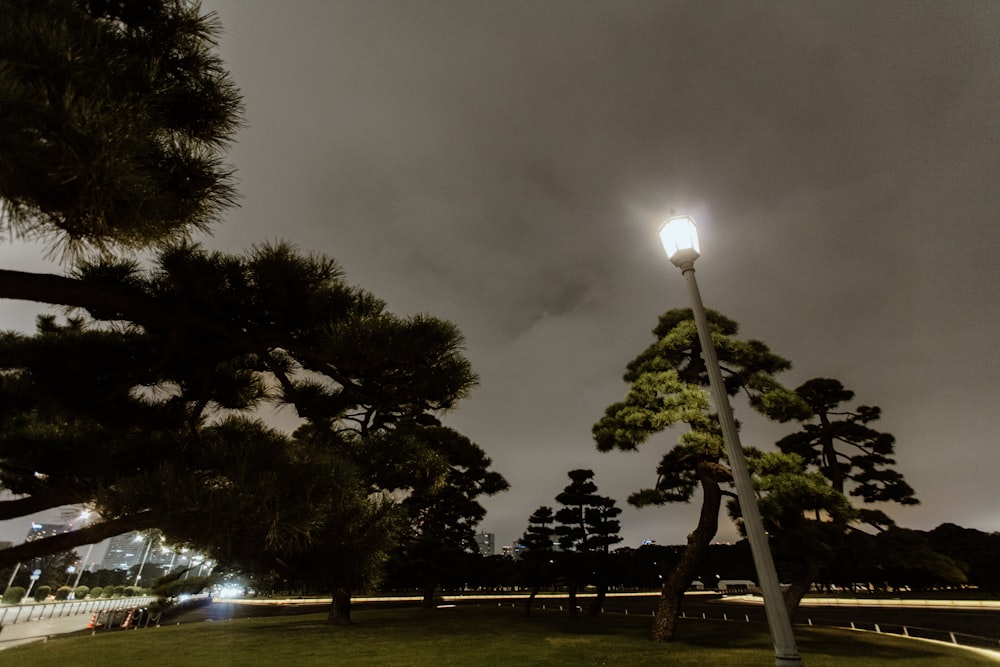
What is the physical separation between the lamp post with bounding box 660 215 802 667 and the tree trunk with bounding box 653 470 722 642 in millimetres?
8173

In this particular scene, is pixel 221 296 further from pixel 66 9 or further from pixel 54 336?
pixel 66 9

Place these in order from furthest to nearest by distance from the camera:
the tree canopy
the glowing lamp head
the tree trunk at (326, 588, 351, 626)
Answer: the tree trunk at (326, 588, 351, 626), the glowing lamp head, the tree canopy

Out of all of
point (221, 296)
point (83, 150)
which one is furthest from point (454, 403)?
point (83, 150)

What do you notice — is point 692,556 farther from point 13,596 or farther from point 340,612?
point 13,596

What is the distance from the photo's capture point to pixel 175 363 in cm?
304

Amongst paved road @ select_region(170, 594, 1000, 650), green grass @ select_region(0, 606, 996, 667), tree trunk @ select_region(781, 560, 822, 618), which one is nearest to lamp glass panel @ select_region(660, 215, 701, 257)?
green grass @ select_region(0, 606, 996, 667)

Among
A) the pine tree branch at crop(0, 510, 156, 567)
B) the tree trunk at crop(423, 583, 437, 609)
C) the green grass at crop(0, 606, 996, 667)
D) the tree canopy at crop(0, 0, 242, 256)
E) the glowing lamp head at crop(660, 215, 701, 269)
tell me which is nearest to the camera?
the tree canopy at crop(0, 0, 242, 256)

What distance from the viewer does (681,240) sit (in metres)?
3.89

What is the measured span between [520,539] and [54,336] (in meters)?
23.7

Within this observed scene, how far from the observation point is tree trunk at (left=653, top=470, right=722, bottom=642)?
10555 mm

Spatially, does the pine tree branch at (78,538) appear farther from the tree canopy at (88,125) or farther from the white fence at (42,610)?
the white fence at (42,610)

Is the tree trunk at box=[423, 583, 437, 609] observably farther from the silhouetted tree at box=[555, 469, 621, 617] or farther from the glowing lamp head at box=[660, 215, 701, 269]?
the glowing lamp head at box=[660, 215, 701, 269]

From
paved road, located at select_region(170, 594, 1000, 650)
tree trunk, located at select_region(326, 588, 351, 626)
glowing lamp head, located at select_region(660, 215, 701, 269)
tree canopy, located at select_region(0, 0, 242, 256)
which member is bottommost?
tree trunk, located at select_region(326, 588, 351, 626)

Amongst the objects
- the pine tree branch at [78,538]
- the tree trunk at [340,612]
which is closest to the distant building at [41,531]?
the pine tree branch at [78,538]
